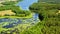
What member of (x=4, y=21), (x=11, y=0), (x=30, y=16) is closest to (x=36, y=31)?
(x=4, y=21)

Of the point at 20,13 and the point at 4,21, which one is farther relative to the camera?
the point at 20,13

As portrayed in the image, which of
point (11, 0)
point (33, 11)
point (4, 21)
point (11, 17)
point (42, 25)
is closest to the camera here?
point (42, 25)

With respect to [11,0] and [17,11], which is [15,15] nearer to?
[17,11]

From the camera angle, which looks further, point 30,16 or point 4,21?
point 30,16

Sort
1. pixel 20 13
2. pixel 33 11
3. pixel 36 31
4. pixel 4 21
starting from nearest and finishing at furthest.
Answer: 1. pixel 36 31
2. pixel 4 21
3. pixel 20 13
4. pixel 33 11

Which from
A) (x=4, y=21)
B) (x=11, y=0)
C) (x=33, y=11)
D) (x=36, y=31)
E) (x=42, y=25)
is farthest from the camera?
(x=11, y=0)

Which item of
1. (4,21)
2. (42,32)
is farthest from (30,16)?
(42,32)

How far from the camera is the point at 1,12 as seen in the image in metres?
31.2

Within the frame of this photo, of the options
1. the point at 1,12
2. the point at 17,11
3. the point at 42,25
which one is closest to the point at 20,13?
the point at 17,11

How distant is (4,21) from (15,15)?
3.88 m

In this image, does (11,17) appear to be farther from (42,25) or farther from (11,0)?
(11,0)

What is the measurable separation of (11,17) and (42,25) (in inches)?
383

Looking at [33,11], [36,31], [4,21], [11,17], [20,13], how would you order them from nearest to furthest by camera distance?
[36,31] → [4,21] → [11,17] → [20,13] → [33,11]

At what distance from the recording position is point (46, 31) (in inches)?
703
